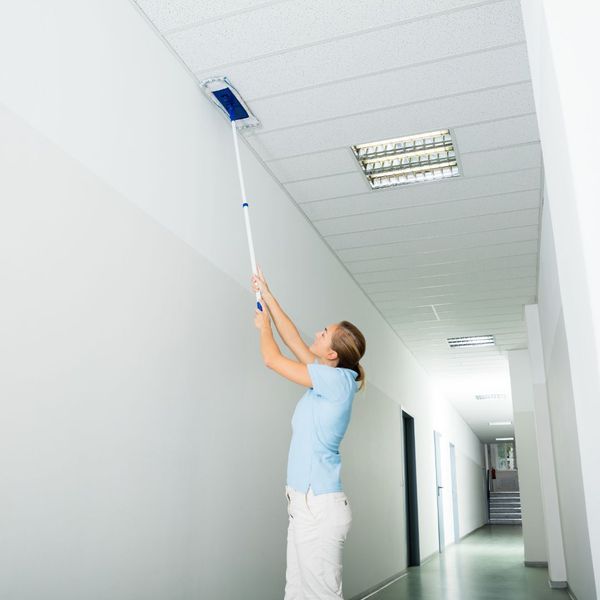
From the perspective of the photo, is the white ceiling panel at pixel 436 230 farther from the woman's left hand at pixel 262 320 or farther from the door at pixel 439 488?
the door at pixel 439 488

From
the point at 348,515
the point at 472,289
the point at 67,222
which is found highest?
the point at 472,289

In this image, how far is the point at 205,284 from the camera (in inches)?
105

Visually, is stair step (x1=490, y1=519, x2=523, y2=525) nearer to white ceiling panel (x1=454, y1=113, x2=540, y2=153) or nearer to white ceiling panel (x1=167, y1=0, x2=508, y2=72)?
white ceiling panel (x1=454, y1=113, x2=540, y2=153)

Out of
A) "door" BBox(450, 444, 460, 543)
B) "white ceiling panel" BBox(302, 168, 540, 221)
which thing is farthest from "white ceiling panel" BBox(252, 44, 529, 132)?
"door" BBox(450, 444, 460, 543)

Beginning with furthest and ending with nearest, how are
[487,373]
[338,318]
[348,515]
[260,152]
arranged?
[487,373] → [338,318] → [260,152] → [348,515]

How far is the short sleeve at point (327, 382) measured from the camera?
207 centimetres

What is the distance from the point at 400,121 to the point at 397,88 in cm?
29

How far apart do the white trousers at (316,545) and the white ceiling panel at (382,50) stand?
73.9 inches

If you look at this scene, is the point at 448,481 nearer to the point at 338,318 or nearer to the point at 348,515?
the point at 338,318

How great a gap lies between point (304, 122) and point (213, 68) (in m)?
0.60

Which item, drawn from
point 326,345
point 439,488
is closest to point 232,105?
point 326,345

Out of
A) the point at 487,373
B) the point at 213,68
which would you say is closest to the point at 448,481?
the point at 487,373

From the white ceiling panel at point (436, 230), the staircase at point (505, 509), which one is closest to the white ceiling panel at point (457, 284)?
the white ceiling panel at point (436, 230)

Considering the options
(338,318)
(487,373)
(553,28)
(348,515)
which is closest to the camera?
(553,28)
